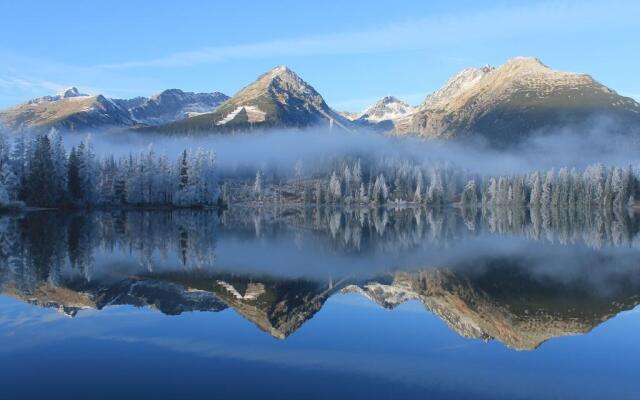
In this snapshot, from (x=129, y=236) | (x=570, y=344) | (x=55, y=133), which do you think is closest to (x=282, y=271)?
(x=570, y=344)

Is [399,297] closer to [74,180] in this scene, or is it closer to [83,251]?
[83,251]

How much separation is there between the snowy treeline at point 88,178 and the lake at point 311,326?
70062 millimetres

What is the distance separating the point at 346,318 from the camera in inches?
1085

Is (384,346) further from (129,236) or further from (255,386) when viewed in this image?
(129,236)

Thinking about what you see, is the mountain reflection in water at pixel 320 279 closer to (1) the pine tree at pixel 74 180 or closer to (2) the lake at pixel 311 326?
(2) the lake at pixel 311 326

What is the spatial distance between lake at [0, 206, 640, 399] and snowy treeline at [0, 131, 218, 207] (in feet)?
230

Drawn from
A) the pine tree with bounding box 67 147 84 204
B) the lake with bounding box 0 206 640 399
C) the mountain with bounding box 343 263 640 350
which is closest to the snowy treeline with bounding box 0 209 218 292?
the lake with bounding box 0 206 640 399

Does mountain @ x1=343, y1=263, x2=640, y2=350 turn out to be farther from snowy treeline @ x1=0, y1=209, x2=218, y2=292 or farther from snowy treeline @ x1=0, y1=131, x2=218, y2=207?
snowy treeline @ x1=0, y1=131, x2=218, y2=207

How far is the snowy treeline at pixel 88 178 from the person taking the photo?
11225 centimetres

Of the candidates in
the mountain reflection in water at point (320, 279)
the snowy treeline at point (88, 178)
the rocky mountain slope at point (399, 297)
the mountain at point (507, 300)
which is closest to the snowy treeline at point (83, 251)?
the mountain reflection in water at point (320, 279)

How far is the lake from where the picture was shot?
17.3m

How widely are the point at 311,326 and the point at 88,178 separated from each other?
4602 inches

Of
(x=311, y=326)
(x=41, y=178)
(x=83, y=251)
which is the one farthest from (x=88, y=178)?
(x=311, y=326)

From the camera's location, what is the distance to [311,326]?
1003 inches
